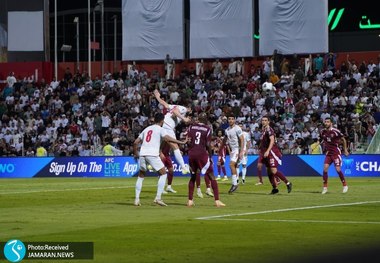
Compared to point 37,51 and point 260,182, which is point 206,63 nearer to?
point 37,51

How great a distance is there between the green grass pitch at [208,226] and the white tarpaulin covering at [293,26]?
28.6m

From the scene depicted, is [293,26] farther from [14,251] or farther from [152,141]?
[14,251]

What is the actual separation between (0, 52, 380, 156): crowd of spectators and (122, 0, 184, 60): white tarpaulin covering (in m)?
2.18

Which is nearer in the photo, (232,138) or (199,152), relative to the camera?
(199,152)

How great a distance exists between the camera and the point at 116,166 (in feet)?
176

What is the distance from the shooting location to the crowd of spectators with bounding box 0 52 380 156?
5222 centimetres

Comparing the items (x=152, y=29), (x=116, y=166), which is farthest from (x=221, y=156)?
(x=152, y=29)

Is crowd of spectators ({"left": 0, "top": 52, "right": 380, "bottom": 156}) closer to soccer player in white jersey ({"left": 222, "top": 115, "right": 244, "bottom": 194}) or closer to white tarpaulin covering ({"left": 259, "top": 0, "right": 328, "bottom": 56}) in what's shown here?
white tarpaulin covering ({"left": 259, "top": 0, "right": 328, "bottom": 56})

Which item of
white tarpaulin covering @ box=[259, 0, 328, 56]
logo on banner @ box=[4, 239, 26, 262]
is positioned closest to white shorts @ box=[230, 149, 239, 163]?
logo on banner @ box=[4, 239, 26, 262]

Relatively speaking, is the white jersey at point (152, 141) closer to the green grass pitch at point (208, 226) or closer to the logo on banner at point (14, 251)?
the green grass pitch at point (208, 226)

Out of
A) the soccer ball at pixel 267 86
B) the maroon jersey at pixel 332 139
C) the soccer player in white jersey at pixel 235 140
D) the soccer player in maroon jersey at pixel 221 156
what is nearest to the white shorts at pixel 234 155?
the soccer player in white jersey at pixel 235 140

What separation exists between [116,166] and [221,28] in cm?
1422

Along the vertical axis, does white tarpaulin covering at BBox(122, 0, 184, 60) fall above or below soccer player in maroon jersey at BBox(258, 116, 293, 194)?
above

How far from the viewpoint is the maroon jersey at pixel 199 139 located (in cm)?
2686
